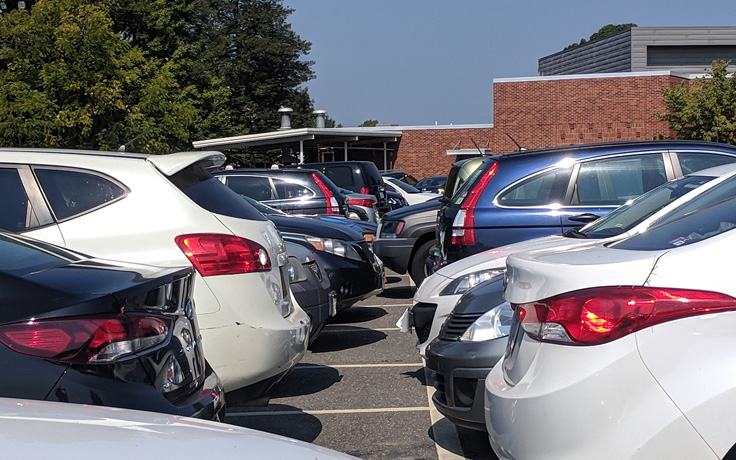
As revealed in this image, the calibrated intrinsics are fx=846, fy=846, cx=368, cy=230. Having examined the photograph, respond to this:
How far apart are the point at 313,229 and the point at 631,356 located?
6.01 metres

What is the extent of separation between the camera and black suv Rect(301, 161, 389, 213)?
62.2 feet

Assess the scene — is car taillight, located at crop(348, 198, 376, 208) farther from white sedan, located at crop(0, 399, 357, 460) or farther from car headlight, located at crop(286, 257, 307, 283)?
white sedan, located at crop(0, 399, 357, 460)

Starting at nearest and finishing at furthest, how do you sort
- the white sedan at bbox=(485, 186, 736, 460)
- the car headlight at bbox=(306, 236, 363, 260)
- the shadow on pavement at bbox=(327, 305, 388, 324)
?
the white sedan at bbox=(485, 186, 736, 460) → the car headlight at bbox=(306, 236, 363, 260) → the shadow on pavement at bbox=(327, 305, 388, 324)

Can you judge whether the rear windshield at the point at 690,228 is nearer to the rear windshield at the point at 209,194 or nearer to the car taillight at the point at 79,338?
the car taillight at the point at 79,338

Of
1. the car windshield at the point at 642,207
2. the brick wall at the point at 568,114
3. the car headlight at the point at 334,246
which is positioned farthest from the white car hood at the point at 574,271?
the brick wall at the point at 568,114

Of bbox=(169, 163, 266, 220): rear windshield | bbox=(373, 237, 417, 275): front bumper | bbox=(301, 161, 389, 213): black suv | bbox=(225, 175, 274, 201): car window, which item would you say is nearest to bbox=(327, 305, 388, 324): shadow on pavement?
bbox=(373, 237, 417, 275): front bumper

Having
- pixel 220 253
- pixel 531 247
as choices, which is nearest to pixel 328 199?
pixel 531 247

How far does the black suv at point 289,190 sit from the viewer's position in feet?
43.0

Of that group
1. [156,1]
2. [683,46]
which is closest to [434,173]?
[156,1]

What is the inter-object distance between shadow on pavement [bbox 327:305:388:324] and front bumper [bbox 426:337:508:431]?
5.03m

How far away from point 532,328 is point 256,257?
7.41 feet

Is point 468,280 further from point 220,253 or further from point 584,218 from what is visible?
point 220,253

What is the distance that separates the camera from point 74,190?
4922 mm

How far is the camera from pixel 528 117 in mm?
43969
